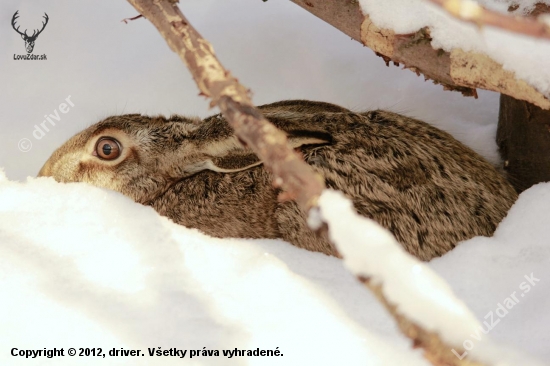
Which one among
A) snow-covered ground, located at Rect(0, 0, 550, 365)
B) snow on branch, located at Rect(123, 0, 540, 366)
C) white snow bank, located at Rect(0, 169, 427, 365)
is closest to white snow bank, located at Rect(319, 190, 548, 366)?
snow on branch, located at Rect(123, 0, 540, 366)

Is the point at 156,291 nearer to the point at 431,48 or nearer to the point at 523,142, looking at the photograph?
the point at 431,48

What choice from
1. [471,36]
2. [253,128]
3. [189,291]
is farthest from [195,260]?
[471,36]

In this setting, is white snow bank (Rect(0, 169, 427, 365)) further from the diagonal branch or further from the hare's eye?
the diagonal branch

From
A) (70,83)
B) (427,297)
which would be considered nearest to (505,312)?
(427,297)

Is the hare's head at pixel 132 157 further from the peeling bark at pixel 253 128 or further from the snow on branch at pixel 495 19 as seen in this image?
the snow on branch at pixel 495 19

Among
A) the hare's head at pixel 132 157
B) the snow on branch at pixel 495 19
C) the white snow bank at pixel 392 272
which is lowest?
the white snow bank at pixel 392 272

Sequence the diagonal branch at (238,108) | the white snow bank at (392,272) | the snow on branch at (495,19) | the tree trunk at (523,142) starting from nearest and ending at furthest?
the snow on branch at (495,19), the white snow bank at (392,272), the diagonal branch at (238,108), the tree trunk at (523,142)

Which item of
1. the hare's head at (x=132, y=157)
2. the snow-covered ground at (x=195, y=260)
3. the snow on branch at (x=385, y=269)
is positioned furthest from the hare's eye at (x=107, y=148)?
the snow on branch at (x=385, y=269)
